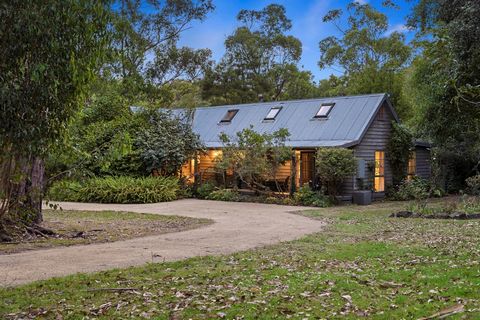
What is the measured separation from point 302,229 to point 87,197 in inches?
437

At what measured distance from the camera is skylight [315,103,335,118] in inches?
888

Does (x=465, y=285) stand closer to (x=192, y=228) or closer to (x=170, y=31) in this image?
(x=192, y=228)

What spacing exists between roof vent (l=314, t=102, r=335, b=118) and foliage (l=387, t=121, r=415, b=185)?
286 cm

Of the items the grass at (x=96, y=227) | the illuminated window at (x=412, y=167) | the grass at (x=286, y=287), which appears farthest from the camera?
the illuminated window at (x=412, y=167)

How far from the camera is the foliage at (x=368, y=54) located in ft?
106

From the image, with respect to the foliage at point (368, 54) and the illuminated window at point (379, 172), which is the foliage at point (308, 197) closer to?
the illuminated window at point (379, 172)

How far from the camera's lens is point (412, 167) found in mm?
24109

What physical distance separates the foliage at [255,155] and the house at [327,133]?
0.82 metres

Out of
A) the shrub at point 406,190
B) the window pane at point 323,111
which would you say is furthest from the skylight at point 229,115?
the shrub at point 406,190

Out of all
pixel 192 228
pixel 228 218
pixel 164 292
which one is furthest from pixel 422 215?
pixel 164 292

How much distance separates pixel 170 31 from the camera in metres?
31.2

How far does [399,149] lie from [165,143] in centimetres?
1044

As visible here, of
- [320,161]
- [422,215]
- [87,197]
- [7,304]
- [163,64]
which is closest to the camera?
[7,304]

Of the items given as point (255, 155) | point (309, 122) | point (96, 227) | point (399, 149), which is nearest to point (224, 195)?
point (255, 155)
